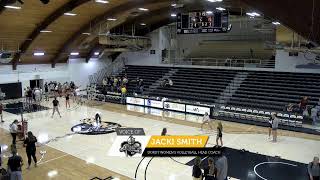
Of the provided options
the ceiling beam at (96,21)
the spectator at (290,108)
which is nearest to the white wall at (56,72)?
the ceiling beam at (96,21)

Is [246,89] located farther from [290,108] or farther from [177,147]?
[177,147]

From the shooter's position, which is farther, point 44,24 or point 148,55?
point 148,55

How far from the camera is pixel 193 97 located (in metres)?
23.0

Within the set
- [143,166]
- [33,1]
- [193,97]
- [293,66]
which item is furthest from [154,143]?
[293,66]

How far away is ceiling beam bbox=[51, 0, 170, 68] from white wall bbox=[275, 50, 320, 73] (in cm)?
1049

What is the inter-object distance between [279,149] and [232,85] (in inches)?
423

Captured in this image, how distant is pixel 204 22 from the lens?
17266mm

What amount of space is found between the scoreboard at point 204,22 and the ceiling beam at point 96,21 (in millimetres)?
2899

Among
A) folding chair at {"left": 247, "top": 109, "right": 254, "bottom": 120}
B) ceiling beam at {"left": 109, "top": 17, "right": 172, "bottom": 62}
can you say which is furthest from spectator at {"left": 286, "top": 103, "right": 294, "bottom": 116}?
ceiling beam at {"left": 109, "top": 17, "right": 172, "bottom": 62}

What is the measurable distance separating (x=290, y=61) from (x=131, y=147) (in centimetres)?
1574

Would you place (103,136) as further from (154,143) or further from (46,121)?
(154,143)

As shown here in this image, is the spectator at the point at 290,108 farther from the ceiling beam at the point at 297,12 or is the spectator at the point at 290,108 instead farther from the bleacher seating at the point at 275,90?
the ceiling beam at the point at 297,12

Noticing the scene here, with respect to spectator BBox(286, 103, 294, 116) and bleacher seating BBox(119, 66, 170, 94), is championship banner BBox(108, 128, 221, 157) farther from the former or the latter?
bleacher seating BBox(119, 66, 170, 94)

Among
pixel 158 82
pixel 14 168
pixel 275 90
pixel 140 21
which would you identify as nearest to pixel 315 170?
pixel 14 168
